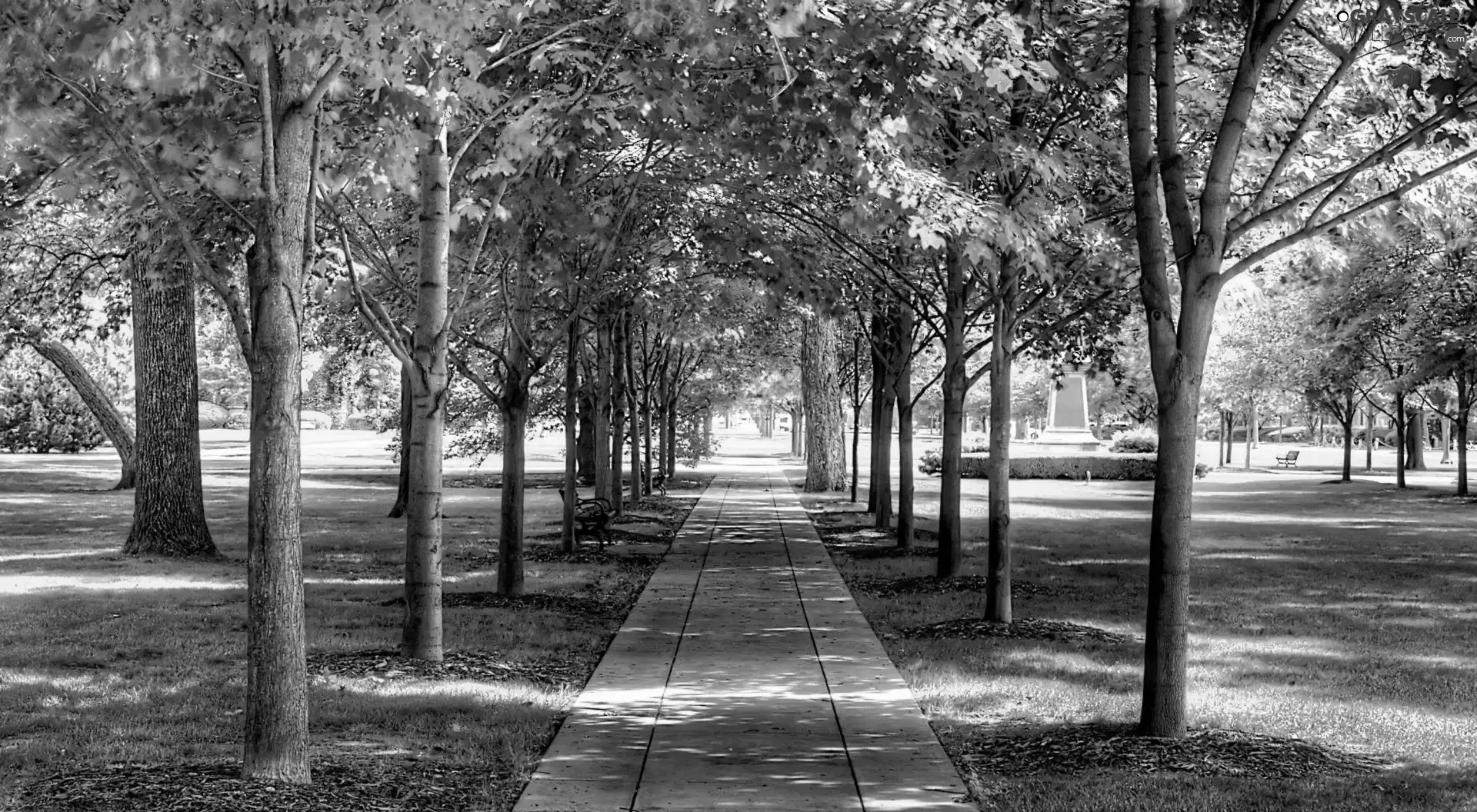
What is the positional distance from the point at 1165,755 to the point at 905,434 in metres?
13.0

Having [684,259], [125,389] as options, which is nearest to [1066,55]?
[684,259]

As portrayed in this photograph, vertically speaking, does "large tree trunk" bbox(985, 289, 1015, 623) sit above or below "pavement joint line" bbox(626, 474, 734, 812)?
above

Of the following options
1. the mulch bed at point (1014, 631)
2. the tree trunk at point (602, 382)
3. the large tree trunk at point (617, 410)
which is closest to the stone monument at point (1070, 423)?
the large tree trunk at point (617, 410)

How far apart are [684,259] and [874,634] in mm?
7759

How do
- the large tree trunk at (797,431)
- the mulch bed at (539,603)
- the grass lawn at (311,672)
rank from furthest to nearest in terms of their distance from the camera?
the large tree trunk at (797,431) < the mulch bed at (539,603) < the grass lawn at (311,672)

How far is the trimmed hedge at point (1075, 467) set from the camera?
42781 millimetres

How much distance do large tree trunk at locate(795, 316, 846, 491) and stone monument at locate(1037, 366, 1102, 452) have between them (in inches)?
624

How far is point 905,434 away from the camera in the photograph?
1969 cm

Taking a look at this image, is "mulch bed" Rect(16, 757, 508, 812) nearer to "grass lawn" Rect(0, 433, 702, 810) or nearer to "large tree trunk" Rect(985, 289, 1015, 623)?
"grass lawn" Rect(0, 433, 702, 810)

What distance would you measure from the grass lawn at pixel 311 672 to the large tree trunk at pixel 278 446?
268 mm

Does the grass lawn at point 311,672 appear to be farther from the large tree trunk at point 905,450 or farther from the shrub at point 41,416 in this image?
the shrub at point 41,416

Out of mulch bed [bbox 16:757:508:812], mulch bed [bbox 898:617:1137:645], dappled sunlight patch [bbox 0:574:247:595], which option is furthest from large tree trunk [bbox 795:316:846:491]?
mulch bed [bbox 16:757:508:812]

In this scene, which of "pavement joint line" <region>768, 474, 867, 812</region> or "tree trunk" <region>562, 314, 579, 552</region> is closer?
"pavement joint line" <region>768, 474, 867, 812</region>

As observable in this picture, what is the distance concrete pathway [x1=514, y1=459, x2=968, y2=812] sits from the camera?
20.1 ft
